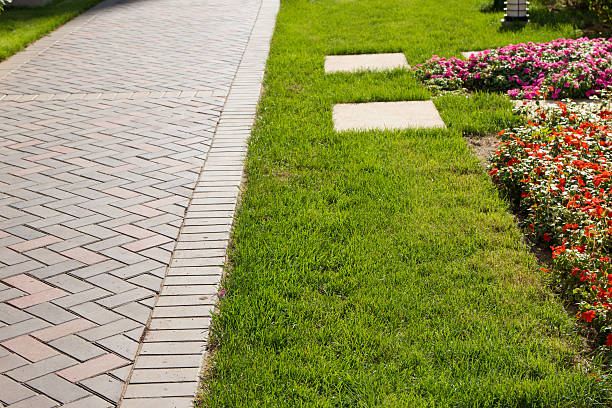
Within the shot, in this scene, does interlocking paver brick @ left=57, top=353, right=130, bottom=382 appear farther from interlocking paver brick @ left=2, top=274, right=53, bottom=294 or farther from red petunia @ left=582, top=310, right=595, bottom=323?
red petunia @ left=582, top=310, right=595, bottom=323

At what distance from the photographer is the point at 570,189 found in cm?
409

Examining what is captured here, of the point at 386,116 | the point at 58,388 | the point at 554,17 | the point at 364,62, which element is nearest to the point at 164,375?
the point at 58,388

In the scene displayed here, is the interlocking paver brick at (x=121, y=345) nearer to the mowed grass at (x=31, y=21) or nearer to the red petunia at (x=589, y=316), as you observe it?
the red petunia at (x=589, y=316)

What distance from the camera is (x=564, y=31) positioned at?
346 inches

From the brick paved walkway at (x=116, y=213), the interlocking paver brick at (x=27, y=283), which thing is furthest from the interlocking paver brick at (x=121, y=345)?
the interlocking paver brick at (x=27, y=283)

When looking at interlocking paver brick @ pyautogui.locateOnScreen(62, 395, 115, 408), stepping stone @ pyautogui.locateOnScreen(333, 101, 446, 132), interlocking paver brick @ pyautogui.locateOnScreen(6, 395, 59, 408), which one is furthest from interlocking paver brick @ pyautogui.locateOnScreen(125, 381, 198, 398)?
stepping stone @ pyautogui.locateOnScreen(333, 101, 446, 132)

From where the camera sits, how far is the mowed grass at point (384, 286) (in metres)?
2.91

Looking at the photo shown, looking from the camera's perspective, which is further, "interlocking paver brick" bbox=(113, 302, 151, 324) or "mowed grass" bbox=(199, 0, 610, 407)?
"interlocking paver brick" bbox=(113, 302, 151, 324)

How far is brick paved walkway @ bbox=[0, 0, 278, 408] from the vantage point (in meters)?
3.16

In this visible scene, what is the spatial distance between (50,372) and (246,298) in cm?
105

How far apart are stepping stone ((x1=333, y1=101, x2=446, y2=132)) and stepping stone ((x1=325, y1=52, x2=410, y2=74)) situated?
1.18 metres

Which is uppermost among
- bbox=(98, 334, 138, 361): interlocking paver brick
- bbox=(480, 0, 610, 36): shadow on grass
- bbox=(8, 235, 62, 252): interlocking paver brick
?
bbox=(480, 0, 610, 36): shadow on grass

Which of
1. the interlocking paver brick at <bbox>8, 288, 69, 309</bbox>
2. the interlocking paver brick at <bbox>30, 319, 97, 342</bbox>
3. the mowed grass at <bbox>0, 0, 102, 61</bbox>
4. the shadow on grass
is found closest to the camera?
the interlocking paver brick at <bbox>30, 319, 97, 342</bbox>

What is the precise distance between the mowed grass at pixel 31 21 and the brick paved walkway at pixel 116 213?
0.88 metres
